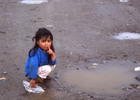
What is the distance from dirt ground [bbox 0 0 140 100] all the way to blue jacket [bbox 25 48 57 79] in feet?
0.96

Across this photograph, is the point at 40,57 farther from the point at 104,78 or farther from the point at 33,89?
the point at 104,78

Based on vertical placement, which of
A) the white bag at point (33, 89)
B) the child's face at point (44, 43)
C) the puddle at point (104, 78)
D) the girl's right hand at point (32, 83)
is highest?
the child's face at point (44, 43)

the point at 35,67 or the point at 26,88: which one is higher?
the point at 35,67

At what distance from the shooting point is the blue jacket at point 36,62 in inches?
153

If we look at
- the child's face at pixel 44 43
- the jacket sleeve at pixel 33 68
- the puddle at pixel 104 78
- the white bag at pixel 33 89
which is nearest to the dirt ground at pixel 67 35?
the white bag at pixel 33 89

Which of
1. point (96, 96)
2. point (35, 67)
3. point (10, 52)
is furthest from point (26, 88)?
point (10, 52)

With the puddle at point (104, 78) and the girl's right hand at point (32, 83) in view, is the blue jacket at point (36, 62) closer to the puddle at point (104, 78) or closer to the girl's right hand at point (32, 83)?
the girl's right hand at point (32, 83)

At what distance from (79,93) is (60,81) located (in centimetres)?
46

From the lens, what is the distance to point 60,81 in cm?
425

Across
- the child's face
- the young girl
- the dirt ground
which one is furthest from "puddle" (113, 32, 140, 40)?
the child's face

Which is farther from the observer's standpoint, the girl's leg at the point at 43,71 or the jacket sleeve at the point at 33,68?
the girl's leg at the point at 43,71

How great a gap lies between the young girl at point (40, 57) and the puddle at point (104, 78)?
0.43 metres

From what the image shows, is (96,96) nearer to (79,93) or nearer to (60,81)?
(79,93)

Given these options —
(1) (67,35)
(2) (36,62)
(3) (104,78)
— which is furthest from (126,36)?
(2) (36,62)
